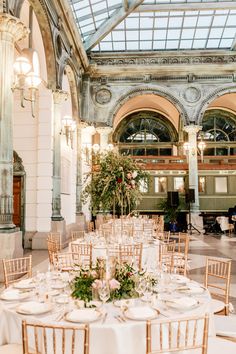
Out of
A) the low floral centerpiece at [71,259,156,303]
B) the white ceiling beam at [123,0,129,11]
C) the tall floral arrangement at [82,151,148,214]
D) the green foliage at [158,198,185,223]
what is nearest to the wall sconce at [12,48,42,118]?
the tall floral arrangement at [82,151,148,214]

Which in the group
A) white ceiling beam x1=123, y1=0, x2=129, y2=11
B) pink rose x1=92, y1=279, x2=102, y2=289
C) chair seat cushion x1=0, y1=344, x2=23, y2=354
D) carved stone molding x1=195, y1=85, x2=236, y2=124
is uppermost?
→ white ceiling beam x1=123, y1=0, x2=129, y2=11

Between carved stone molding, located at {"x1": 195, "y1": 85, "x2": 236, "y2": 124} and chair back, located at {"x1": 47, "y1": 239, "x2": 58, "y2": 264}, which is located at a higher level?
carved stone molding, located at {"x1": 195, "y1": 85, "x2": 236, "y2": 124}

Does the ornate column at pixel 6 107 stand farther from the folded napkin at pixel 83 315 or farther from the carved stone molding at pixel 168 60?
the carved stone molding at pixel 168 60

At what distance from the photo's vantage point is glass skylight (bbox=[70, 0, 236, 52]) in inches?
559

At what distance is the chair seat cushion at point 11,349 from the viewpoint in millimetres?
2494

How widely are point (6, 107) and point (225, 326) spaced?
16.6 feet

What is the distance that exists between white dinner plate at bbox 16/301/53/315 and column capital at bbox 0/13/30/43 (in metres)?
5.08

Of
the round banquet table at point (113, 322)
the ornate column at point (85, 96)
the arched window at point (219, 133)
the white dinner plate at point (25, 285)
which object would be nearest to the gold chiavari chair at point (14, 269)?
the white dinner plate at point (25, 285)

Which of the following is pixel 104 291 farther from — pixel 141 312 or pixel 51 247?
pixel 51 247

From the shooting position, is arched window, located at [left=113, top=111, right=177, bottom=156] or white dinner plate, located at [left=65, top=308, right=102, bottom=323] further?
arched window, located at [left=113, top=111, right=177, bottom=156]

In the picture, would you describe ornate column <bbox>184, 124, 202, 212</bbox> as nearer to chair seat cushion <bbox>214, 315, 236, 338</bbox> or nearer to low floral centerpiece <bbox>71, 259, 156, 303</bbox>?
chair seat cushion <bbox>214, 315, 236, 338</bbox>

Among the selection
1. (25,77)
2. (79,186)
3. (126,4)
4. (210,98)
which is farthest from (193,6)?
(25,77)

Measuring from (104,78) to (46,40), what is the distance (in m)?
6.41

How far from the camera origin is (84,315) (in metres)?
2.44
